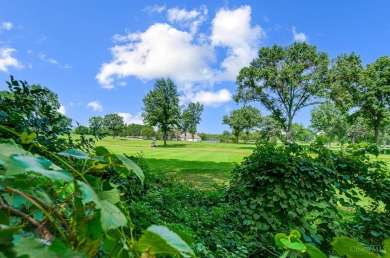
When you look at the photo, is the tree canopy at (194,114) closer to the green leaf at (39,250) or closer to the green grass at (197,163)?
the green grass at (197,163)

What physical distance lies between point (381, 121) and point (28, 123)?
39492mm

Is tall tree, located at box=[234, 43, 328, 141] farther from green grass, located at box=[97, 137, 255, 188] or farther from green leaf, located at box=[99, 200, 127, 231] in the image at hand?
green leaf, located at box=[99, 200, 127, 231]

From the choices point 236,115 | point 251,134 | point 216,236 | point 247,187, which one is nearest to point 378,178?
point 247,187

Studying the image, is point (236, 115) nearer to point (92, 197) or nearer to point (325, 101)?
point (325, 101)

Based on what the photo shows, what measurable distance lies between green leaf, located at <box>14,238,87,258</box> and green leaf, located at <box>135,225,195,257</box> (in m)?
0.09

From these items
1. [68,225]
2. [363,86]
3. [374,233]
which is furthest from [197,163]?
[363,86]

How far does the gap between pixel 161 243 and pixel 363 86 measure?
39443 mm

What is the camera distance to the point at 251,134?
8075cm

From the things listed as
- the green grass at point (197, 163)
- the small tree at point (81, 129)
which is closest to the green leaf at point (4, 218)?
the green grass at point (197, 163)

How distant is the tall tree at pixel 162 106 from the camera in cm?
4388

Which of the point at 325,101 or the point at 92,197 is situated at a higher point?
the point at 325,101

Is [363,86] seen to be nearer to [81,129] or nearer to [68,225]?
[81,129]

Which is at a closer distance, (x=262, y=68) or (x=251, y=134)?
(x=262, y=68)

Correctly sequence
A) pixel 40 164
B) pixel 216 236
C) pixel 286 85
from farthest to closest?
pixel 286 85 < pixel 216 236 < pixel 40 164
